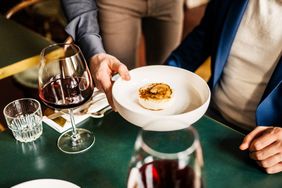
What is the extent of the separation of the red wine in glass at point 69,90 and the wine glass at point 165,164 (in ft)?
1.37

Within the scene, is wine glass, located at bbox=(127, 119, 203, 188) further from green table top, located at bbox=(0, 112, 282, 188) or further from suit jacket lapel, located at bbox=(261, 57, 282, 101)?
suit jacket lapel, located at bbox=(261, 57, 282, 101)

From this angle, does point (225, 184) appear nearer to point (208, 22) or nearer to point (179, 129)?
point (179, 129)

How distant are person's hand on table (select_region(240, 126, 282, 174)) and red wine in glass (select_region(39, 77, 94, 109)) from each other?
0.41 metres

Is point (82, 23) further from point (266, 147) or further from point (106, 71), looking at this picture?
point (266, 147)

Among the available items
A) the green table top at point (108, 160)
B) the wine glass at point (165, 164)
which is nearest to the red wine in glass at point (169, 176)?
the wine glass at point (165, 164)

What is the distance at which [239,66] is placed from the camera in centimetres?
142

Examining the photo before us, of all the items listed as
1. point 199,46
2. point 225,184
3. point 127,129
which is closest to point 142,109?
point 127,129

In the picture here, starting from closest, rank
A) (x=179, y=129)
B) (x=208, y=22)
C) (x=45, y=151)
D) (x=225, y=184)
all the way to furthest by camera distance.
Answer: (x=179, y=129) → (x=225, y=184) → (x=45, y=151) → (x=208, y=22)

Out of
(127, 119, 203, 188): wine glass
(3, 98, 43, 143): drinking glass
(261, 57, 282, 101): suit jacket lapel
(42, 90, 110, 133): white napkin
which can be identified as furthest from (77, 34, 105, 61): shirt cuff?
(127, 119, 203, 188): wine glass

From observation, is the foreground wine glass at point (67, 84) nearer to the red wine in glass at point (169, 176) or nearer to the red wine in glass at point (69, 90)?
the red wine in glass at point (69, 90)

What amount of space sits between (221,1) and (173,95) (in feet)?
1.59

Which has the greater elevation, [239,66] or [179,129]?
[179,129]

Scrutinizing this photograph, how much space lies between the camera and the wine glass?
65cm

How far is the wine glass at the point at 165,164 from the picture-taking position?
2.12 feet
